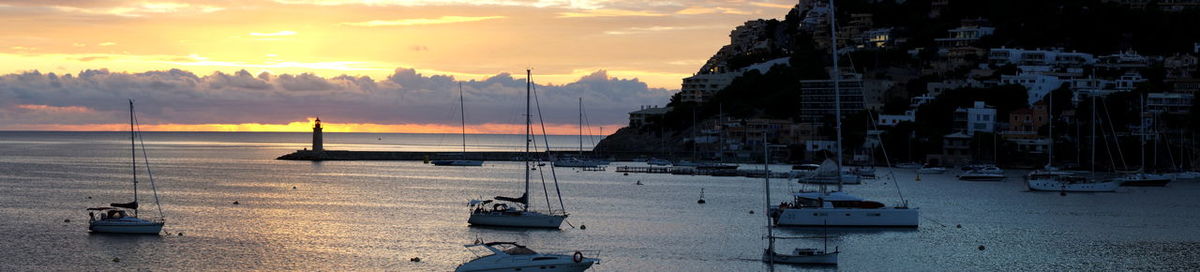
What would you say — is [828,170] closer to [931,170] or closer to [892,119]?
[931,170]

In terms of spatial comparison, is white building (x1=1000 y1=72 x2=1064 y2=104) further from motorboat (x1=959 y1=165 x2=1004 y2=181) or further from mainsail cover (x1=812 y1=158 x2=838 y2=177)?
mainsail cover (x1=812 y1=158 x2=838 y2=177)

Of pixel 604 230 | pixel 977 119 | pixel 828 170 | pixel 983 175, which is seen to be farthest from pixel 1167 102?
pixel 604 230

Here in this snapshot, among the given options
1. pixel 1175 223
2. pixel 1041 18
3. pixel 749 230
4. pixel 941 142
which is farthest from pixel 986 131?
pixel 749 230

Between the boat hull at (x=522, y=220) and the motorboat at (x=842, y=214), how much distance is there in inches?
443

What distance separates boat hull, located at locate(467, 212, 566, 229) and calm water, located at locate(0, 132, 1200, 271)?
0.71 m

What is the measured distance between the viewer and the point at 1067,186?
3932 inches

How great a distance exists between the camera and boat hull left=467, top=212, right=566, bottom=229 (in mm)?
64062

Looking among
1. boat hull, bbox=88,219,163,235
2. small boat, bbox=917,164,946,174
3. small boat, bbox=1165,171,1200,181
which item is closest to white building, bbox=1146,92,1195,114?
small boat, bbox=1165,171,1200,181

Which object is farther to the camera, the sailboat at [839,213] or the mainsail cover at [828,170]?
the mainsail cover at [828,170]

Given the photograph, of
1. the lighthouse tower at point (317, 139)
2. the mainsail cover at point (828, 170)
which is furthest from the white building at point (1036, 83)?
the lighthouse tower at point (317, 139)

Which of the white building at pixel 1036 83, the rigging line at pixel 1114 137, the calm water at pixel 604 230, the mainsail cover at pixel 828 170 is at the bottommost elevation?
the calm water at pixel 604 230

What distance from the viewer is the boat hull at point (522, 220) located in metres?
64.1

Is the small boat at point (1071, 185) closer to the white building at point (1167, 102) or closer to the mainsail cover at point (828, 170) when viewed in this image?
the mainsail cover at point (828, 170)

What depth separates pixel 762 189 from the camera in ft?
346
